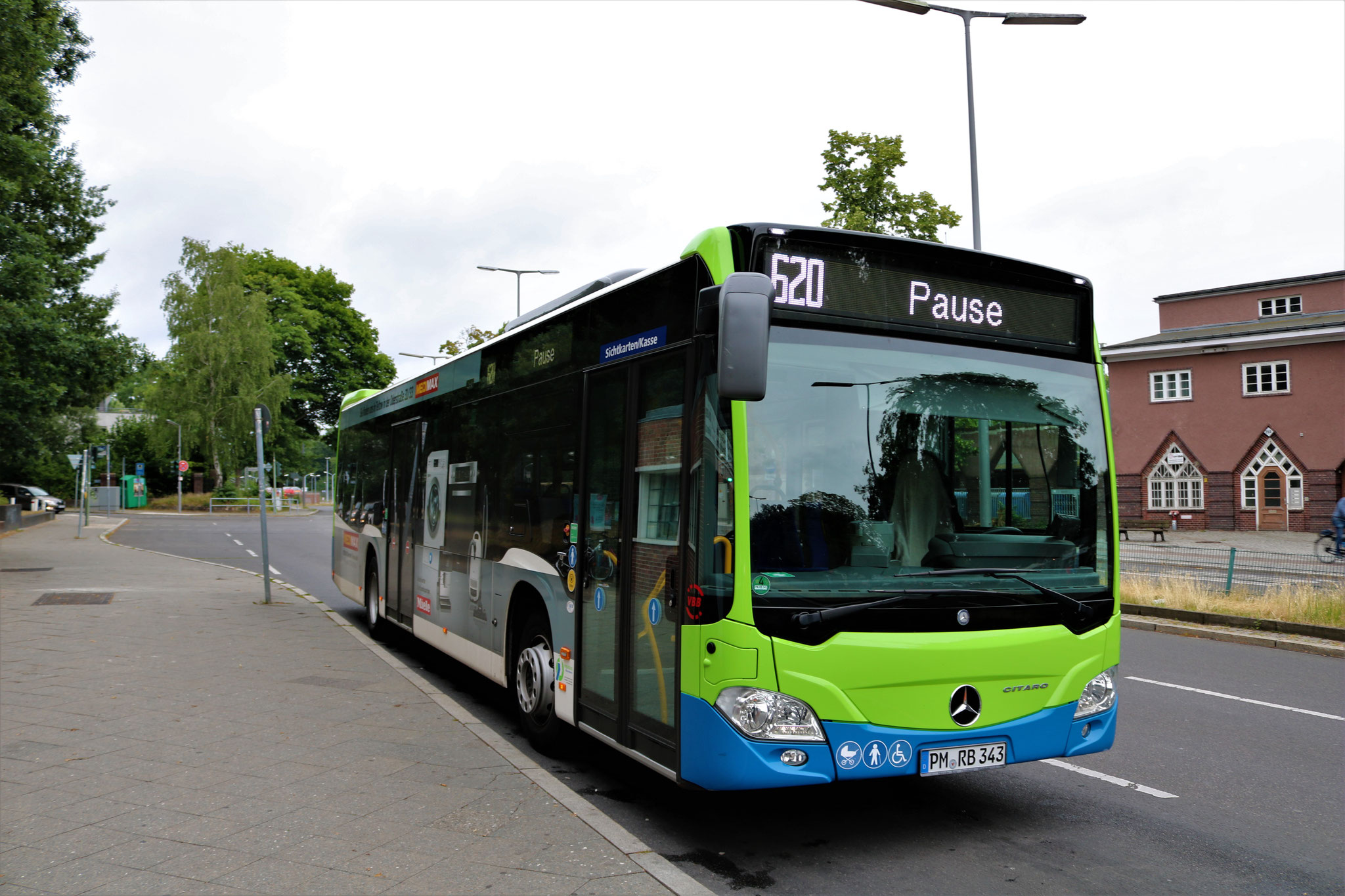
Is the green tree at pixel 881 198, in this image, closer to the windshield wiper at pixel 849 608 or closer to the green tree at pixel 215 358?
the windshield wiper at pixel 849 608

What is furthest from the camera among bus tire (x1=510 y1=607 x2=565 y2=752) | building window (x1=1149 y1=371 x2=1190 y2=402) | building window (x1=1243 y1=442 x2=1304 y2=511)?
Answer: building window (x1=1149 y1=371 x2=1190 y2=402)

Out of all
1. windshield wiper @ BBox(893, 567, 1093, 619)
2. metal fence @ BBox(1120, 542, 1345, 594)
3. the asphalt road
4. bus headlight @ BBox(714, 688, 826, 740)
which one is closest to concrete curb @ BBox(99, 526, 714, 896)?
the asphalt road

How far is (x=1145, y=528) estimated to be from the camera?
116 ft

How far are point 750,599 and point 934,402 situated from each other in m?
1.36

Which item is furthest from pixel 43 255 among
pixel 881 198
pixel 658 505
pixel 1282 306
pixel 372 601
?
pixel 1282 306

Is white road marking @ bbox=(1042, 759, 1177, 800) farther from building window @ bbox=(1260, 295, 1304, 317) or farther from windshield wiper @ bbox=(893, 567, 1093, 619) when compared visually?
building window @ bbox=(1260, 295, 1304, 317)

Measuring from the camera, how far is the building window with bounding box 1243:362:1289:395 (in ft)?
136

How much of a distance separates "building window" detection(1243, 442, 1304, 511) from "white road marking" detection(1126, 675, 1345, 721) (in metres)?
37.7

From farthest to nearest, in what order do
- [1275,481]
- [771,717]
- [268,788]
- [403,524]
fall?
[1275,481] → [403,524] → [268,788] → [771,717]

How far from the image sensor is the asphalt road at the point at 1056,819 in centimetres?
447

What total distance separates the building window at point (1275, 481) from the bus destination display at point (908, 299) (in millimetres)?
42522

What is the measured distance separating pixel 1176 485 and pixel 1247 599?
34135 millimetres

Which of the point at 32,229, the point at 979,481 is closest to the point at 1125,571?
the point at 979,481

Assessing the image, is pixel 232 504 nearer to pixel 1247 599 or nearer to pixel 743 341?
pixel 1247 599
